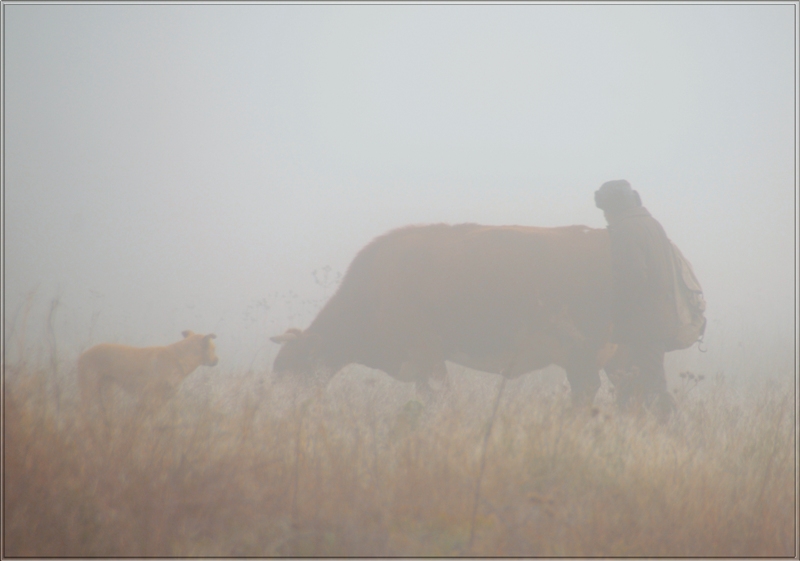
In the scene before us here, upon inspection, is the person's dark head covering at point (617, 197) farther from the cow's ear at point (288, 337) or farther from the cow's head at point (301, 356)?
the cow's ear at point (288, 337)

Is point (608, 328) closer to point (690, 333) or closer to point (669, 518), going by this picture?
point (690, 333)

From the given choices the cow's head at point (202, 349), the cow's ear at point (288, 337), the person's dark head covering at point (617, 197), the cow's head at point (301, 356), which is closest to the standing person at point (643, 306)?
the person's dark head covering at point (617, 197)

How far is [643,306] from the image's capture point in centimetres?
474

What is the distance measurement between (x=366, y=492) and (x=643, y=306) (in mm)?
3416

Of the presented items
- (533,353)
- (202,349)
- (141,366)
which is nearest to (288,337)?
(202,349)

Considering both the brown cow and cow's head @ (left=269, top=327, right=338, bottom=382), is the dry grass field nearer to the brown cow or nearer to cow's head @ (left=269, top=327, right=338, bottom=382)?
the brown cow

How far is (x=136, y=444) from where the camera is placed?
8.79ft

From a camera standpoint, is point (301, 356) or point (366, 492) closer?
point (366, 492)

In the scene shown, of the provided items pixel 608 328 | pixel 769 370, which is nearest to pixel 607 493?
pixel 608 328

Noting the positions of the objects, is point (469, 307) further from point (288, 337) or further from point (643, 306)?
point (288, 337)

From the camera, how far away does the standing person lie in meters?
4.72

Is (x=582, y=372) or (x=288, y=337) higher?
(x=288, y=337)

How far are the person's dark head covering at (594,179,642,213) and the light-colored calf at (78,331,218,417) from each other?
4.12 metres

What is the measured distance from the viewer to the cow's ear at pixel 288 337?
18.9 feet
